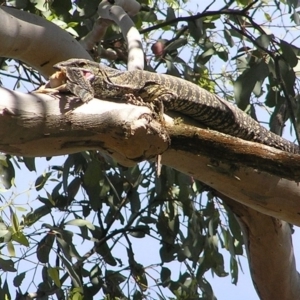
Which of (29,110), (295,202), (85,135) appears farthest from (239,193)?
(29,110)

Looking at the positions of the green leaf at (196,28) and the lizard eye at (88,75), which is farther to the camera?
the green leaf at (196,28)

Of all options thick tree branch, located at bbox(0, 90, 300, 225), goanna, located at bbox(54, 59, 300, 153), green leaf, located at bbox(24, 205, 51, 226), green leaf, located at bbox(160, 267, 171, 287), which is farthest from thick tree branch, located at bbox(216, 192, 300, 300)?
green leaf, located at bbox(24, 205, 51, 226)

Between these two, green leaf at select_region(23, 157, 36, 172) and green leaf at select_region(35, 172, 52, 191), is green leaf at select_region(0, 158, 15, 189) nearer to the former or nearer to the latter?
green leaf at select_region(23, 157, 36, 172)

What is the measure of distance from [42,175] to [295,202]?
1.59 metres

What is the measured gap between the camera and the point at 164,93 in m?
2.37

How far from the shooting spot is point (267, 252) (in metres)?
2.85

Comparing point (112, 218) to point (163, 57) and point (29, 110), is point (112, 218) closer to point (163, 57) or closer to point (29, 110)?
point (163, 57)

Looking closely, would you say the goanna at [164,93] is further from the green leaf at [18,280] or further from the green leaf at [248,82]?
the green leaf at [18,280]

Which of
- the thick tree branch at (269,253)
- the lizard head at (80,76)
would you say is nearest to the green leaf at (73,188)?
the thick tree branch at (269,253)

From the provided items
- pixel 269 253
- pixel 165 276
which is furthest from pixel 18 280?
pixel 269 253

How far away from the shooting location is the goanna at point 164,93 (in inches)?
88.4

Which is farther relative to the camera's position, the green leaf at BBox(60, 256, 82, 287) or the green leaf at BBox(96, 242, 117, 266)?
the green leaf at BBox(96, 242, 117, 266)

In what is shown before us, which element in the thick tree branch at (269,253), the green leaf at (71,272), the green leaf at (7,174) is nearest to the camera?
the thick tree branch at (269,253)

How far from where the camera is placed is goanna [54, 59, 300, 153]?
224 cm
